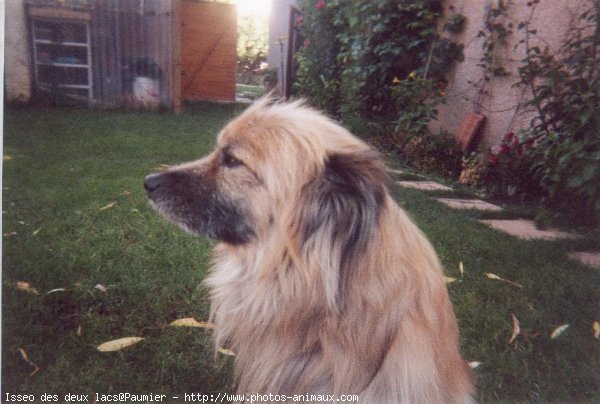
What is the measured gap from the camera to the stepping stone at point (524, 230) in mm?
2348

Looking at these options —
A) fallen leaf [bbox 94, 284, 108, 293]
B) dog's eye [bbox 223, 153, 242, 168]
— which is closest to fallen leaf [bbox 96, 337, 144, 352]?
fallen leaf [bbox 94, 284, 108, 293]

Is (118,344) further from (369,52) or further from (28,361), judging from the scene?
(369,52)

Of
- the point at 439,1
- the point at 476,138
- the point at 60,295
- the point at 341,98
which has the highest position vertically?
the point at 439,1

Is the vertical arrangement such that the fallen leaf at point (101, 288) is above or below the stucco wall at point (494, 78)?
below

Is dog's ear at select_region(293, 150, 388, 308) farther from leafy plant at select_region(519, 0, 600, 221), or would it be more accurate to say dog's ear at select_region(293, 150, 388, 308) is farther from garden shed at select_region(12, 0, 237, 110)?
leafy plant at select_region(519, 0, 600, 221)

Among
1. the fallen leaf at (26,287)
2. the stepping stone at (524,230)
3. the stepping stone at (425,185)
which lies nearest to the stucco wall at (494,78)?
the stepping stone at (425,185)

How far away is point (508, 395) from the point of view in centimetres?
160

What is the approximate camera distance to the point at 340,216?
1.19m

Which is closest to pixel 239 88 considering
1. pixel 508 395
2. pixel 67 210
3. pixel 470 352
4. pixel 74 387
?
pixel 67 210

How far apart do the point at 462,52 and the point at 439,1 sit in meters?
0.43

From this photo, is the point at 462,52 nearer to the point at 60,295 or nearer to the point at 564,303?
the point at 564,303

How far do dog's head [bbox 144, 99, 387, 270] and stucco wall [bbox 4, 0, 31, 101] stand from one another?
49 cm

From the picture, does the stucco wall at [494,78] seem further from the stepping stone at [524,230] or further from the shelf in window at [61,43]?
the shelf in window at [61,43]

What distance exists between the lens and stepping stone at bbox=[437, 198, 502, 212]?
2746mm
